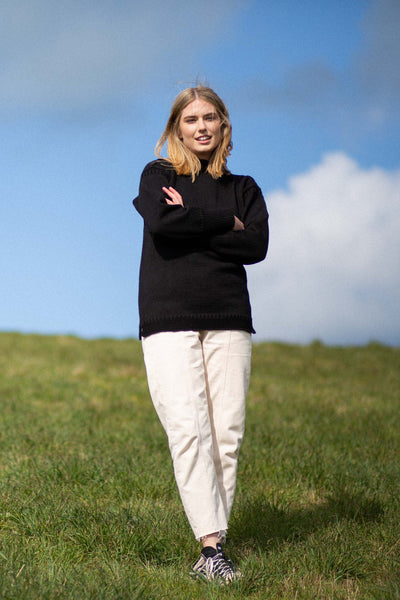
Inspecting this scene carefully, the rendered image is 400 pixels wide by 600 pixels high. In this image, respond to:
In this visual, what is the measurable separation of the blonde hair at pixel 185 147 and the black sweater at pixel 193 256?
0.07 m

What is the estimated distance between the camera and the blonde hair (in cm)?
377

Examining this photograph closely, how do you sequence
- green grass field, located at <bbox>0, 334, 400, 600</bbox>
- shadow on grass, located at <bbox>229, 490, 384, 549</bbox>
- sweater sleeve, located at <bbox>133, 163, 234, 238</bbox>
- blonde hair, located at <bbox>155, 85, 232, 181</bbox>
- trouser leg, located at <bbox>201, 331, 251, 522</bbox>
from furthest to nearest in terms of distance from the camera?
shadow on grass, located at <bbox>229, 490, 384, 549</bbox>
blonde hair, located at <bbox>155, 85, 232, 181</bbox>
trouser leg, located at <bbox>201, 331, 251, 522</bbox>
sweater sleeve, located at <bbox>133, 163, 234, 238</bbox>
green grass field, located at <bbox>0, 334, 400, 600</bbox>

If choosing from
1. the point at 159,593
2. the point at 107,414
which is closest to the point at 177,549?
the point at 159,593

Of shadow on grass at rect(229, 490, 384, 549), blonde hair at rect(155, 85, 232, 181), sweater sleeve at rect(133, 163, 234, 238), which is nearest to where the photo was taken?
Result: sweater sleeve at rect(133, 163, 234, 238)

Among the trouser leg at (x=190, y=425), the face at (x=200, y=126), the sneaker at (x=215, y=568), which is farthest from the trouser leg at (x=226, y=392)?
the face at (x=200, y=126)

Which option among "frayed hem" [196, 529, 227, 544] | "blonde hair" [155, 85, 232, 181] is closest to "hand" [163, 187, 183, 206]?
"blonde hair" [155, 85, 232, 181]

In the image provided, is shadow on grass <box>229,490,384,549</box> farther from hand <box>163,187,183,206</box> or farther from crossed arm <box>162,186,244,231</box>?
hand <box>163,187,183,206</box>

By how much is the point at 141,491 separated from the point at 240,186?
2.32 metres

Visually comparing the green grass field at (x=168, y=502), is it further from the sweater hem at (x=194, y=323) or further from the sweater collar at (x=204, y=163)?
the sweater collar at (x=204, y=163)

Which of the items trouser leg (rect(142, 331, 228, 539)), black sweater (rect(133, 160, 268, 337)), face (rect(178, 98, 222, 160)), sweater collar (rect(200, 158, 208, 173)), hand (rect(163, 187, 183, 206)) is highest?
face (rect(178, 98, 222, 160))

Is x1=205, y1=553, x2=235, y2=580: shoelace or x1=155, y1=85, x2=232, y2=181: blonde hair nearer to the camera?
x1=205, y1=553, x2=235, y2=580: shoelace

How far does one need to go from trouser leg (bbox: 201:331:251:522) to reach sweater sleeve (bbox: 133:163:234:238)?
567mm

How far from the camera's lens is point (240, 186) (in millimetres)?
3859

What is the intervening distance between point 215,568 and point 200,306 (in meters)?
1.36
